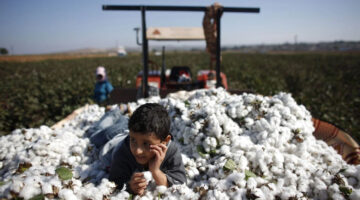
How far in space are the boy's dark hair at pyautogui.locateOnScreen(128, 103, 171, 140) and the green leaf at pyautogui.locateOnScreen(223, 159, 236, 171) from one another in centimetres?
50

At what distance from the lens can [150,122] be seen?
1.31 m

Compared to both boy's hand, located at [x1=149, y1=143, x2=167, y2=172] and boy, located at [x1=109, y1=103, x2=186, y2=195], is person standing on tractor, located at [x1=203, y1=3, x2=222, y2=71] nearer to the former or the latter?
boy, located at [x1=109, y1=103, x2=186, y2=195]

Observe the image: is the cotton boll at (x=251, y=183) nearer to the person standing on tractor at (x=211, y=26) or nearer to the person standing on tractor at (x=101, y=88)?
the person standing on tractor at (x=211, y=26)

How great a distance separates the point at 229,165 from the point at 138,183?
64 cm

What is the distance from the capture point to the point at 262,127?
2018 mm

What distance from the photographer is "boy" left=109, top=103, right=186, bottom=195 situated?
1.32m

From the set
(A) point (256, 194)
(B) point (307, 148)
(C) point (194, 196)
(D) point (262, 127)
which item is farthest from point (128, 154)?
(B) point (307, 148)

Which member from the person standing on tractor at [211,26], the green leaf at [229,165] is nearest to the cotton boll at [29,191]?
the green leaf at [229,165]

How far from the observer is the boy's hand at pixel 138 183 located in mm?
1369

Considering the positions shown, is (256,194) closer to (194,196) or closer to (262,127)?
(194,196)

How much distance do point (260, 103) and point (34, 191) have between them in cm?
198

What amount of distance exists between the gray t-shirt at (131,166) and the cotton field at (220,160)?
0.36ft

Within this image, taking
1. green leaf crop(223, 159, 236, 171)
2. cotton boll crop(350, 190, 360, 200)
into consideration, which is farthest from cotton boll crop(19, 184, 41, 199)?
cotton boll crop(350, 190, 360, 200)

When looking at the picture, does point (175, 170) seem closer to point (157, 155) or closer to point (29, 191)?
point (157, 155)
